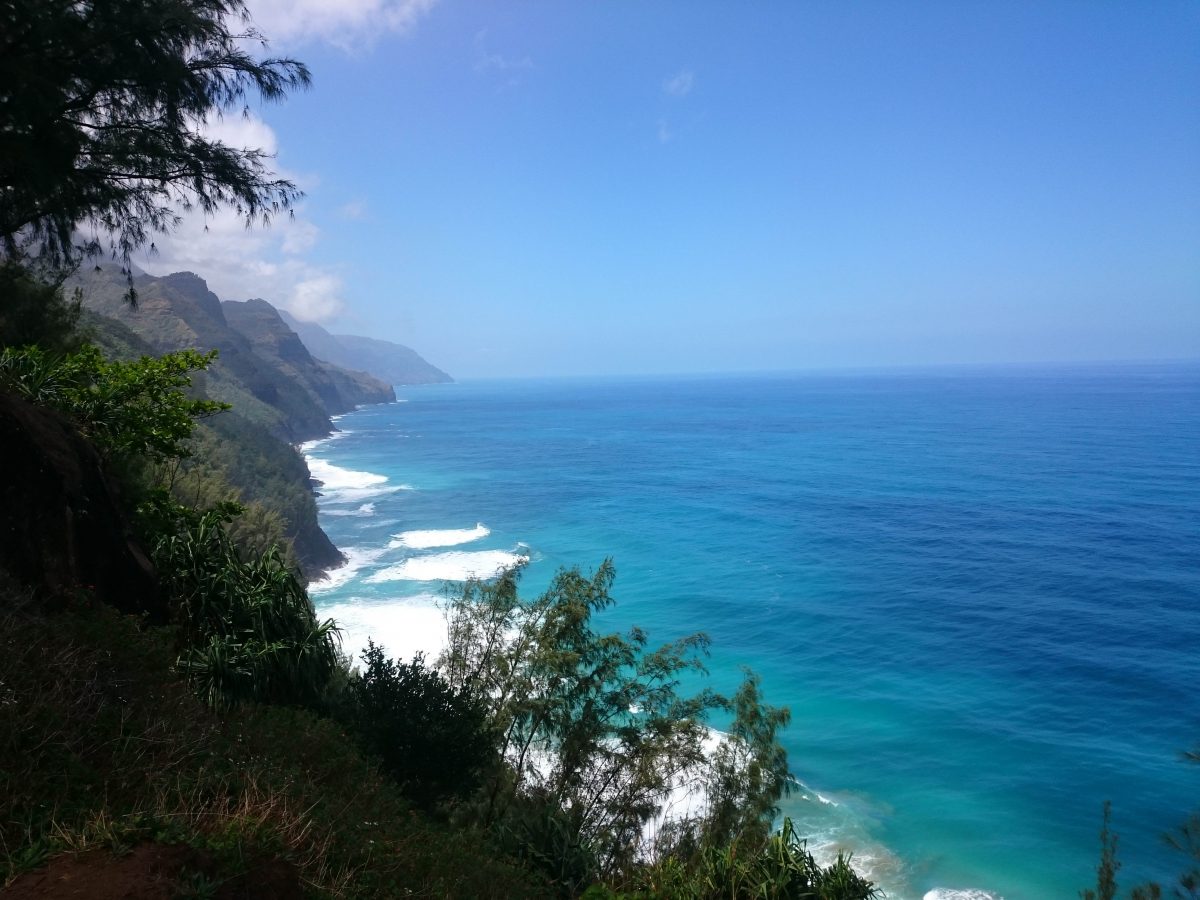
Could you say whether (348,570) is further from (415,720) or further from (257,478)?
(415,720)

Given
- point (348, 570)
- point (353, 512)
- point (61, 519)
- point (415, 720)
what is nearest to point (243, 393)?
point (353, 512)

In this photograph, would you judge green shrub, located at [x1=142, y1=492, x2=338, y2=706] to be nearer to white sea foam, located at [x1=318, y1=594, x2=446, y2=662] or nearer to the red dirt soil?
the red dirt soil

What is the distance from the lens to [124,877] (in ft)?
15.2

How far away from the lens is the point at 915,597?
4106cm

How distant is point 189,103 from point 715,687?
92.4 feet

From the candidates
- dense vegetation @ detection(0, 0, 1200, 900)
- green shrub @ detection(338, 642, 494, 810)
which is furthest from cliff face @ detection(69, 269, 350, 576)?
green shrub @ detection(338, 642, 494, 810)

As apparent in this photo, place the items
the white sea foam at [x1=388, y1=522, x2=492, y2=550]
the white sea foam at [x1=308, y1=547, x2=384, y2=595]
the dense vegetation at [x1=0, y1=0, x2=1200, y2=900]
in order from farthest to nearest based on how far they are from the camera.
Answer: the white sea foam at [x1=388, y1=522, x2=492, y2=550] → the white sea foam at [x1=308, y1=547, x2=384, y2=595] → the dense vegetation at [x1=0, y1=0, x2=1200, y2=900]

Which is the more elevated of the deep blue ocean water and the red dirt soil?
the red dirt soil

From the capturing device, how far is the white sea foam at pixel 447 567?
43.7 m

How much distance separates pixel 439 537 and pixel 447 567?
8692 mm

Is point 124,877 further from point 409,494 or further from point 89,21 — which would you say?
point 409,494

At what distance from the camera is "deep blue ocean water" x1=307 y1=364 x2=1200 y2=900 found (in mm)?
23391

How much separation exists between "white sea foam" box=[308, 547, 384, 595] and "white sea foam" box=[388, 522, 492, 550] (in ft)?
6.01

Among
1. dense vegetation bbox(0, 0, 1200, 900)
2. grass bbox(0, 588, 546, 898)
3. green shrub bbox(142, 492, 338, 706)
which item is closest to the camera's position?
grass bbox(0, 588, 546, 898)
